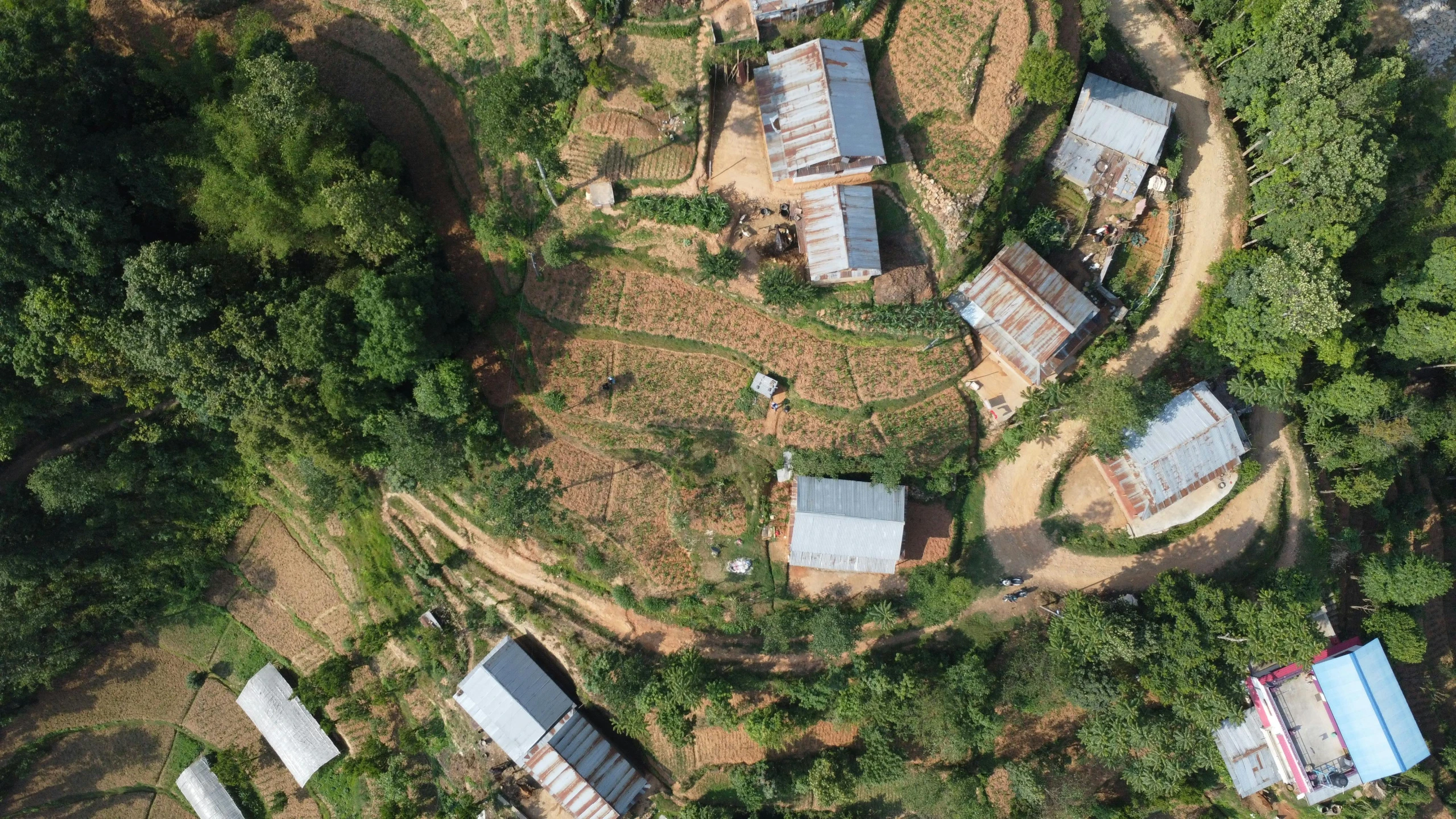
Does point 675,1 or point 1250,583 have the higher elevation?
point 675,1

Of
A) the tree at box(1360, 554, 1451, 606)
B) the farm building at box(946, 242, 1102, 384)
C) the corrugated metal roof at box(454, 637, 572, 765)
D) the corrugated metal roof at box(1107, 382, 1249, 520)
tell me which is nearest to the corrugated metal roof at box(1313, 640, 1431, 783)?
the tree at box(1360, 554, 1451, 606)

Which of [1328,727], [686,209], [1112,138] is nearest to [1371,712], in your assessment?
[1328,727]

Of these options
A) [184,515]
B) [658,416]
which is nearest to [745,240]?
[658,416]

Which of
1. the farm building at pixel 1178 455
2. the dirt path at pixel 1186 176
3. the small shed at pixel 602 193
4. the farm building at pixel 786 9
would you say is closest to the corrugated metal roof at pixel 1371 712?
the farm building at pixel 1178 455

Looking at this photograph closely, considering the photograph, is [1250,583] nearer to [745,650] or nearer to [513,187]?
[745,650]

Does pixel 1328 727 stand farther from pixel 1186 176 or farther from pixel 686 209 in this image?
pixel 686 209

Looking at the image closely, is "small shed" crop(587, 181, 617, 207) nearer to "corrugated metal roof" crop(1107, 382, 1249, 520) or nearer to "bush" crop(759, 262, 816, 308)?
"bush" crop(759, 262, 816, 308)
